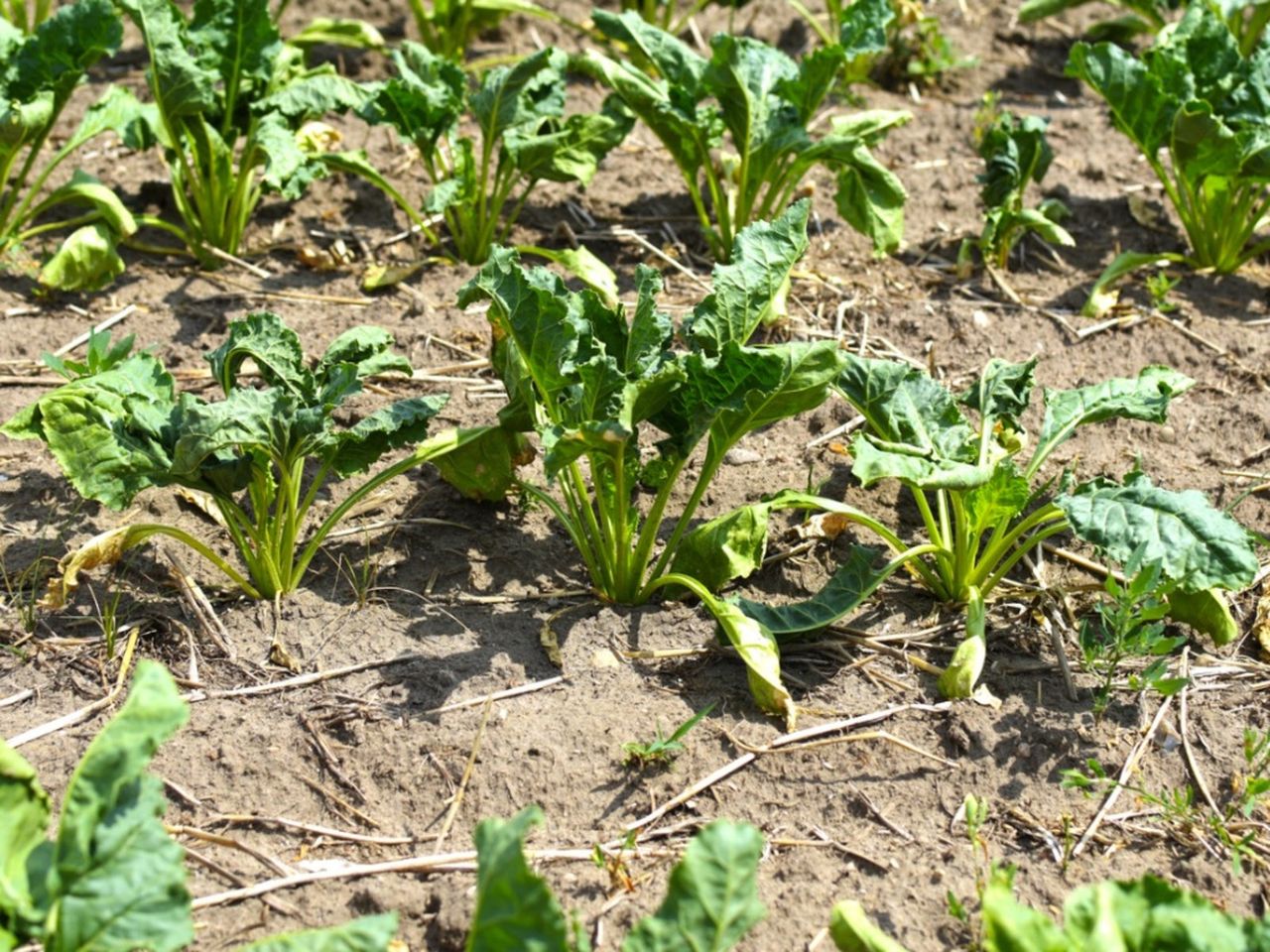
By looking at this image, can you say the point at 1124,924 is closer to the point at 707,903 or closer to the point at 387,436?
the point at 707,903

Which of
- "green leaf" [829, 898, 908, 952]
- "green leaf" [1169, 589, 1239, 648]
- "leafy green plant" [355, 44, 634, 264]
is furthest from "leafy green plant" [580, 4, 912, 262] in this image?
"green leaf" [829, 898, 908, 952]

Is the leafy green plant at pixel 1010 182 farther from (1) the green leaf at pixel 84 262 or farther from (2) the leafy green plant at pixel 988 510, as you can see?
(1) the green leaf at pixel 84 262

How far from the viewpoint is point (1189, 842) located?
271 cm

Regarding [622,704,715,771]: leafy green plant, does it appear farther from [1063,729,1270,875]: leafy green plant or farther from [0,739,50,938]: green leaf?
[0,739,50,938]: green leaf

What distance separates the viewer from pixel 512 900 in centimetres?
210

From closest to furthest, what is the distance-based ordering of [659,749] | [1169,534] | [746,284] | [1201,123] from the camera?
[659,749], [1169,534], [746,284], [1201,123]

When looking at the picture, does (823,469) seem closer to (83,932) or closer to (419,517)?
(419,517)

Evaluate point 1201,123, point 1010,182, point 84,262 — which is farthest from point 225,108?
point 1201,123

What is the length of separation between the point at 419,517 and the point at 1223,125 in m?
2.52

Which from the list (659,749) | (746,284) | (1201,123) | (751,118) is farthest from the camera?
(751,118)

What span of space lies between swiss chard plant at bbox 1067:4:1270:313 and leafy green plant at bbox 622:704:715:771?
218 cm

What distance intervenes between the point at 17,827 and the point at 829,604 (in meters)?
1.63

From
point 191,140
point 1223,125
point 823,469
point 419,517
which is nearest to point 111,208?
point 191,140

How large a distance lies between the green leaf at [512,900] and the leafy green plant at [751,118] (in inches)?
105
